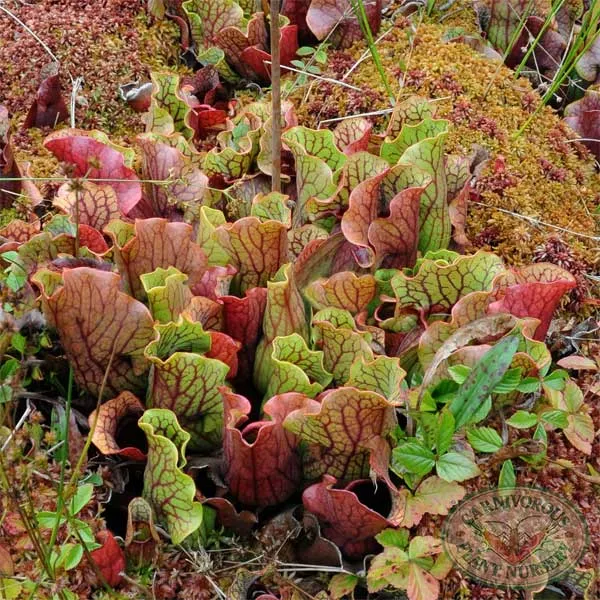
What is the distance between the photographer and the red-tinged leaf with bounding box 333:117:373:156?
2.15 metres

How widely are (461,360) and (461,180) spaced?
2.15 ft

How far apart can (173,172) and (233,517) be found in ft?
2.96

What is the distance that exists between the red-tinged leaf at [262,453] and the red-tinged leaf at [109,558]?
0.27m

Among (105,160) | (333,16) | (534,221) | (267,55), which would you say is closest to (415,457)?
(534,221)

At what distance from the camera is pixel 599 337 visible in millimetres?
2113

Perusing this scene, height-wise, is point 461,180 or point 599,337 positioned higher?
point 461,180

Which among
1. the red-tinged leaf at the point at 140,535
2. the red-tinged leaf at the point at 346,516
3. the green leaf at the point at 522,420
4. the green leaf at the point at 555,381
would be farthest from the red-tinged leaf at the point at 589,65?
the red-tinged leaf at the point at 140,535

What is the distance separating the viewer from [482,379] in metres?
1.57

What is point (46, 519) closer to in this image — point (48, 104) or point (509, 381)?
point (509, 381)

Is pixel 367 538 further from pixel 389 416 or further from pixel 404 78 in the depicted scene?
pixel 404 78

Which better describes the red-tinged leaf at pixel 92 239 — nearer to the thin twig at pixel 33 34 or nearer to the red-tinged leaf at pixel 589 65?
→ the thin twig at pixel 33 34

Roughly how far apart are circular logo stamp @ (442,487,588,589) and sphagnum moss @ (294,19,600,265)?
0.76m

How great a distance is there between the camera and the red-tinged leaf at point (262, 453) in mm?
1560

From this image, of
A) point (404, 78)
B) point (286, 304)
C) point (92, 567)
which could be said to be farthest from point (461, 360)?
point (404, 78)
